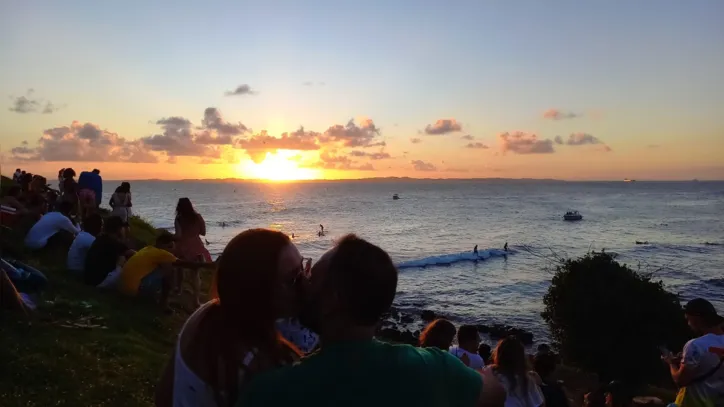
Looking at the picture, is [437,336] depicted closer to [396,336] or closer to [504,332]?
[396,336]

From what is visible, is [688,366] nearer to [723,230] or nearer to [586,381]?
[586,381]

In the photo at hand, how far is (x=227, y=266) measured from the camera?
7.75 ft

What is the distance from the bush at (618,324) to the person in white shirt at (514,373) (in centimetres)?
1843

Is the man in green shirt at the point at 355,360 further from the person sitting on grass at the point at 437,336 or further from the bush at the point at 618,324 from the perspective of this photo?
the bush at the point at 618,324

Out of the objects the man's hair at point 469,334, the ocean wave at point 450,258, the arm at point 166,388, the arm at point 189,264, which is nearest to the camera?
the arm at point 166,388

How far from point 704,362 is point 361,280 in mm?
5373

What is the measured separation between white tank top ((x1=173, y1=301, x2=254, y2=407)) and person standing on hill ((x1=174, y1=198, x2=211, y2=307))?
7699 millimetres

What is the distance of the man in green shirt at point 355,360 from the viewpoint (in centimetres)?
194

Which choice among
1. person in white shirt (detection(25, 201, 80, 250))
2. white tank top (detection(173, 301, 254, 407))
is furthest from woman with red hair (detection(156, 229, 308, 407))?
person in white shirt (detection(25, 201, 80, 250))

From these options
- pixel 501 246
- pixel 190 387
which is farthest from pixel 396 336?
pixel 501 246

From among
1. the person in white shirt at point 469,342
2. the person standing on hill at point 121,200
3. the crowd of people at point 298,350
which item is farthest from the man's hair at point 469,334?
the person standing on hill at point 121,200

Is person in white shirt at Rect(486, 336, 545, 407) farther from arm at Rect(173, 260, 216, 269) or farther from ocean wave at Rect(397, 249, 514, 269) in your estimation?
ocean wave at Rect(397, 249, 514, 269)

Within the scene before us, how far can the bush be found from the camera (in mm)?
22047

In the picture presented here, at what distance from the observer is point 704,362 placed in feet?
19.3
